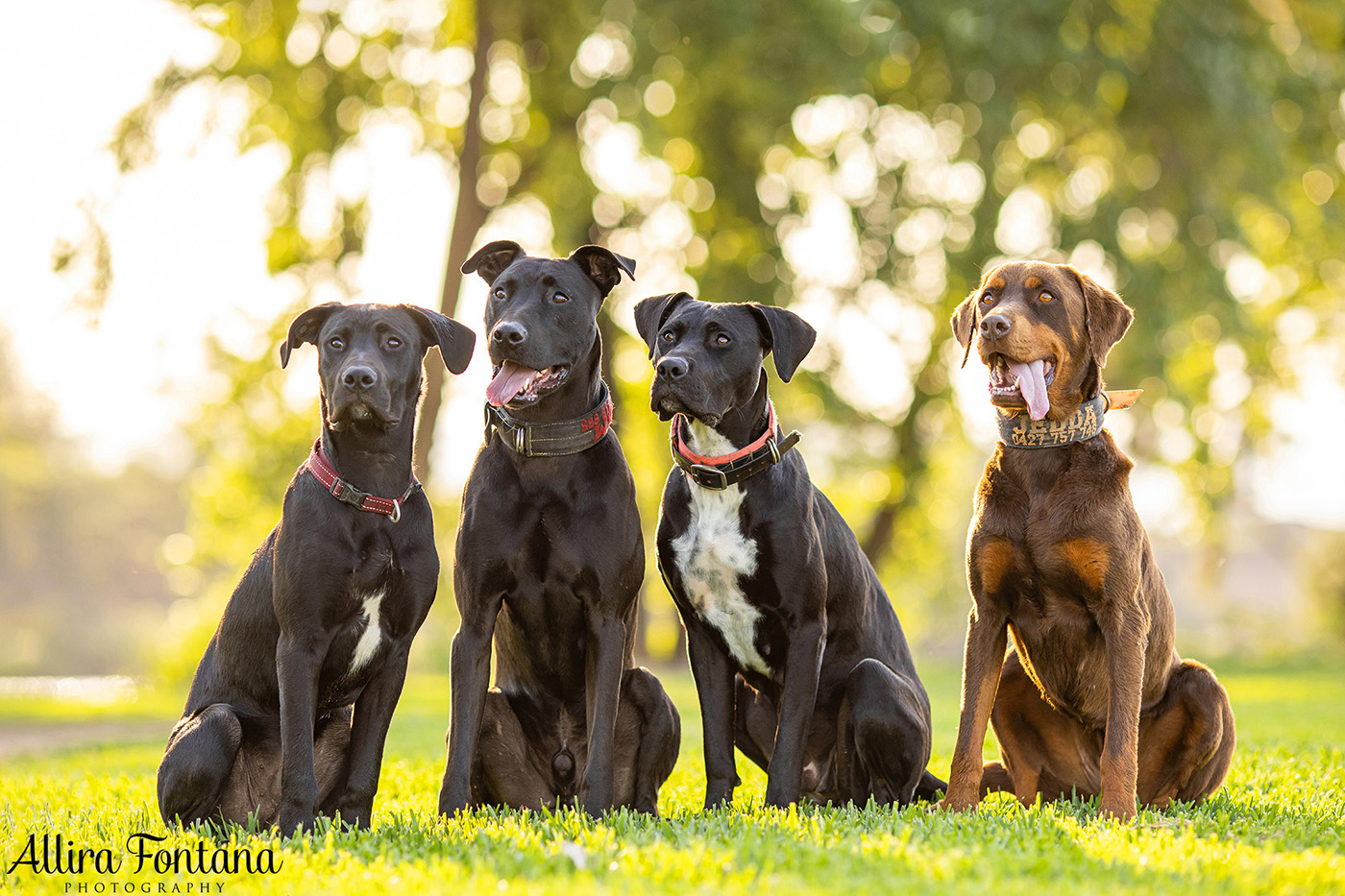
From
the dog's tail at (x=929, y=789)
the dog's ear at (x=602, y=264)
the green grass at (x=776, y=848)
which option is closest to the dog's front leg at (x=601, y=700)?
the green grass at (x=776, y=848)

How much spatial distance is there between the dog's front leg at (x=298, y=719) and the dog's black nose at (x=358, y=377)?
0.99 meters

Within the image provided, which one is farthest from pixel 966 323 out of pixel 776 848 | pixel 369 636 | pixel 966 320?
pixel 369 636

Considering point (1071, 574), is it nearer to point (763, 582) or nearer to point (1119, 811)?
point (1119, 811)

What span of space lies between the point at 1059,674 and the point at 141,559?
50928 mm

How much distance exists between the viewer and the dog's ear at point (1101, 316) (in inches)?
202

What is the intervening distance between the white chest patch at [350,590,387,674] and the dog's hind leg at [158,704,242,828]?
1.78ft

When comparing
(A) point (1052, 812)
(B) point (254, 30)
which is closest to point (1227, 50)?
(B) point (254, 30)

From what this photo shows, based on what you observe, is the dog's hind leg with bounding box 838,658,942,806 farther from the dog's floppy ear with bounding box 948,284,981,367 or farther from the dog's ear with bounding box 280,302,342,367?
the dog's ear with bounding box 280,302,342,367

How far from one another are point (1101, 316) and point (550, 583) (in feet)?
8.61

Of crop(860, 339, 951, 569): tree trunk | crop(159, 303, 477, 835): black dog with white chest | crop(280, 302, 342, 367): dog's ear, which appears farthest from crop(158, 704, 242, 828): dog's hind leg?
crop(860, 339, 951, 569): tree trunk

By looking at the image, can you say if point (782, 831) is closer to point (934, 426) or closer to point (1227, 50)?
point (1227, 50)

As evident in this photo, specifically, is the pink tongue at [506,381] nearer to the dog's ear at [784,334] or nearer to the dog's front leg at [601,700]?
the dog's front leg at [601,700]

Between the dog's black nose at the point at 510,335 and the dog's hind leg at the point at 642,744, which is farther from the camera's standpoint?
the dog's hind leg at the point at 642,744

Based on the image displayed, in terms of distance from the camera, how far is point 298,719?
462 centimetres
